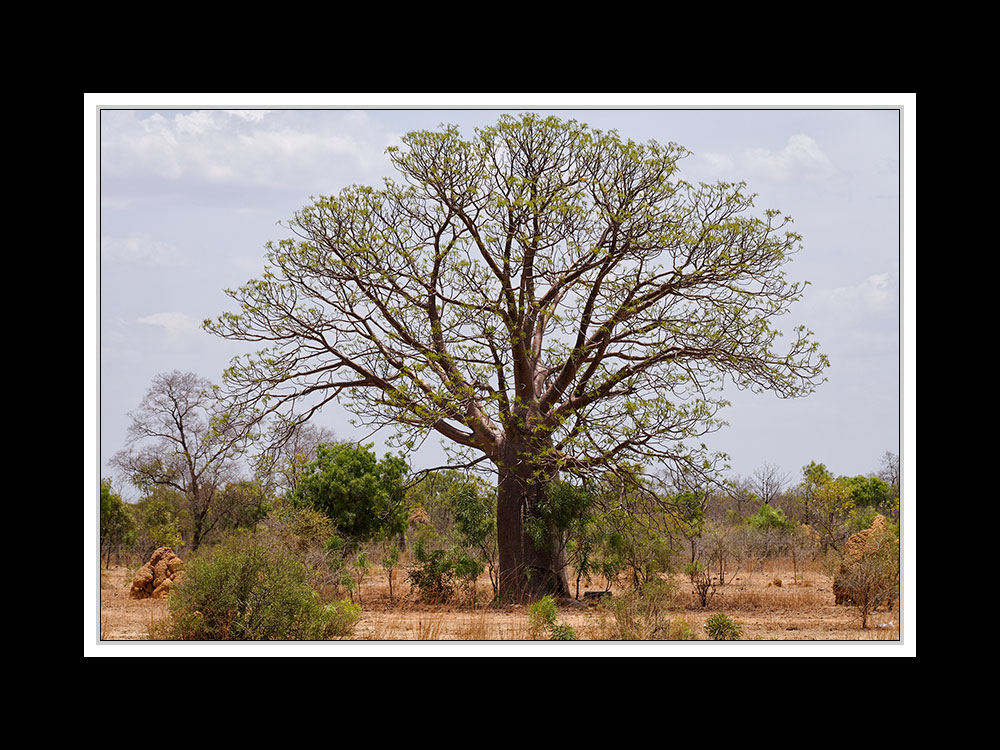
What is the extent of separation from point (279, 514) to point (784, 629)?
9370mm

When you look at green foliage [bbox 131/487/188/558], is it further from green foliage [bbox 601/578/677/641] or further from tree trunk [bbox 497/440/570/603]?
green foliage [bbox 601/578/677/641]

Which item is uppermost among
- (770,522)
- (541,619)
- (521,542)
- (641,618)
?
(521,542)

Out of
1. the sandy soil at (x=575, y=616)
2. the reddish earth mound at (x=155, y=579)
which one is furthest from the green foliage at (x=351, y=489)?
the reddish earth mound at (x=155, y=579)

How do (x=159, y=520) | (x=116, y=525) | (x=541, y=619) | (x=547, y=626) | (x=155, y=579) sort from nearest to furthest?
(x=541, y=619)
(x=547, y=626)
(x=155, y=579)
(x=116, y=525)
(x=159, y=520)

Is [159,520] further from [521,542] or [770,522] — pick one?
[770,522]

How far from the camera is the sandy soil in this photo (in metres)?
9.77

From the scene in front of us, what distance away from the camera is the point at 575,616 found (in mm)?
12203

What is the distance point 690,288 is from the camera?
40.5ft

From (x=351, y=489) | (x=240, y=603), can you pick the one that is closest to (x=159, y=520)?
(x=351, y=489)

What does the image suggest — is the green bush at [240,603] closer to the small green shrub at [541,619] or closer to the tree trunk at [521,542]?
the small green shrub at [541,619]

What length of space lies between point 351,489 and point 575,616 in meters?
7.30

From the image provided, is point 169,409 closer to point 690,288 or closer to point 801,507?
point 690,288
